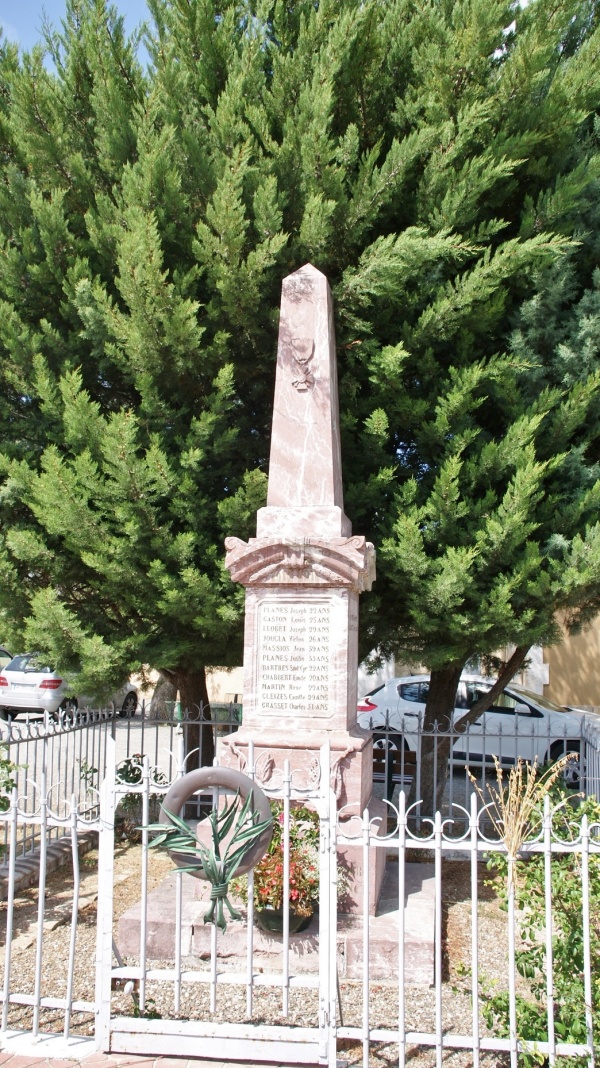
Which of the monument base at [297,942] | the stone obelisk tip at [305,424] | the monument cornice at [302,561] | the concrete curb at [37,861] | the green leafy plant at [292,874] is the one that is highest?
the stone obelisk tip at [305,424]

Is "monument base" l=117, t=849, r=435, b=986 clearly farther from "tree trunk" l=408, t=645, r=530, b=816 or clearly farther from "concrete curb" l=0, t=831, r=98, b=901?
"tree trunk" l=408, t=645, r=530, b=816

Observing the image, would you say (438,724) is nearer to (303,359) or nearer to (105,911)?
(303,359)

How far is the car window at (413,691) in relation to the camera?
12.4 m

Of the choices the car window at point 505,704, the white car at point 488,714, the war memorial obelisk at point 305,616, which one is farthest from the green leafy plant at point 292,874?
the car window at point 505,704

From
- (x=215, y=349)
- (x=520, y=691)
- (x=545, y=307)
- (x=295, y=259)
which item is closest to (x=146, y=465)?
(x=215, y=349)

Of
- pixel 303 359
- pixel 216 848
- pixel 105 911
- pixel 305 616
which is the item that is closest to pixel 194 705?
pixel 305 616

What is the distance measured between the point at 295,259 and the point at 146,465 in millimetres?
2285

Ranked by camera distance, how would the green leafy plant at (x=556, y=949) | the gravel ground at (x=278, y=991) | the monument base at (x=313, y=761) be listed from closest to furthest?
the green leafy plant at (x=556, y=949) < the gravel ground at (x=278, y=991) < the monument base at (x=313, y=761)

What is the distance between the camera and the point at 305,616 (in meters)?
5.86

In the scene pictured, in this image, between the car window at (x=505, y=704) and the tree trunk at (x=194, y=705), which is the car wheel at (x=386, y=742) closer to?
the car window at (x=505, y=704)

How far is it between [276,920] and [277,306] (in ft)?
16.5

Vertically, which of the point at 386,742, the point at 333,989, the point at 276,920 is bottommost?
the point at 276,920

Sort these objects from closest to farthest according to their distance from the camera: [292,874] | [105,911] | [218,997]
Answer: [105,911]
[218,997]
[292,874]

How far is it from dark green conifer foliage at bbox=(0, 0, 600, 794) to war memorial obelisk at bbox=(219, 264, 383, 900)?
595 mm
